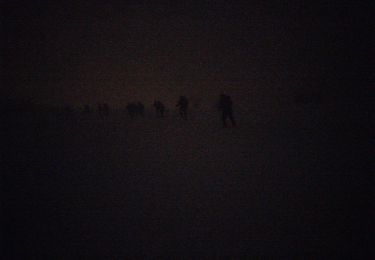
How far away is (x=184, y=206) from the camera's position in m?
2.66

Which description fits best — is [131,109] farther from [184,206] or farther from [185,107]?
[184,206]

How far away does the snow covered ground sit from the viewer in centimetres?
210

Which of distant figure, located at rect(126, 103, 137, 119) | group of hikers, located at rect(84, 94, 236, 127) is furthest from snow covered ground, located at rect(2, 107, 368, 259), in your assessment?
distant figure, located at rect(126, 103, 137, 119)

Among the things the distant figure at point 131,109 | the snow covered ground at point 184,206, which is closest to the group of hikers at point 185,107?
the distant figure at point 131,109

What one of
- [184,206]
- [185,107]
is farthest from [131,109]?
[184,206]

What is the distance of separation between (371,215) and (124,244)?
289 cm

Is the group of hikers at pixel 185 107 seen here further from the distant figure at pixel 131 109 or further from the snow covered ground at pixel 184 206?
the snow covered ground at pixel 184 206

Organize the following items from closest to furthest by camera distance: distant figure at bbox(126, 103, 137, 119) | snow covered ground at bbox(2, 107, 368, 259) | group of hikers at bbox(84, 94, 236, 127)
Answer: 1. snow covered ground at bbox(2, 107, 368, 259)
2. group of hikers at bbox(84, 94, 236, 127)
3. distant figure at bbox(126, 103, 137, 119)

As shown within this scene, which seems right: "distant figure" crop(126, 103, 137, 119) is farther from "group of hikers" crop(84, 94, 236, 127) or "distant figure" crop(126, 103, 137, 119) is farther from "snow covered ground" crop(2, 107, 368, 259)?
"snow covered ground" crop(2, 107, 368, 259)

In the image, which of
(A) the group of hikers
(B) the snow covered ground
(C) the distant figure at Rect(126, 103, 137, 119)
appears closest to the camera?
(B) the snow covered ground

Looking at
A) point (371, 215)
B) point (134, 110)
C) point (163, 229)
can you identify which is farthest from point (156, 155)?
point (134, 110)

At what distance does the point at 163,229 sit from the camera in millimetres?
2303

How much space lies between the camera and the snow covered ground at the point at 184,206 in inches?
82.5

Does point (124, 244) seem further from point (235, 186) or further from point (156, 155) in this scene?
point (156, 155)
